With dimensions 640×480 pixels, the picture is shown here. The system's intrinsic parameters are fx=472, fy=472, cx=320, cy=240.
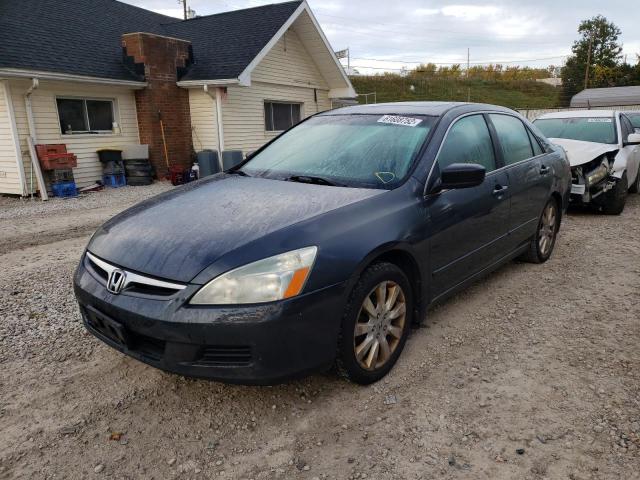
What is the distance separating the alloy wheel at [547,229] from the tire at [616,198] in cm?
282

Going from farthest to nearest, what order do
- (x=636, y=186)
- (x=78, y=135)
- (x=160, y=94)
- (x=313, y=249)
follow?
(x=160, y=94) < (x=78, y=135) < (x=636, y=186) < (x=313, y=249)

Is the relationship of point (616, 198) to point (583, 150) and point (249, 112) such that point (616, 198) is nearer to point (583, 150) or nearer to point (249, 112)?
point (583, 150)

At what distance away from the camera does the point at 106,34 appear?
1341 centimetres

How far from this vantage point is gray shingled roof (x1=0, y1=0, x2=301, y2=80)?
10.9 metres

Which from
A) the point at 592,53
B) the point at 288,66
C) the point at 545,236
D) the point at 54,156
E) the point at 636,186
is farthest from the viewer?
the point at 592,53

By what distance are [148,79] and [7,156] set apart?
13.0 feet

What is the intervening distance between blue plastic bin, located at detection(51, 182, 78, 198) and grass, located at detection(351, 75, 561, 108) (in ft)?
86.5

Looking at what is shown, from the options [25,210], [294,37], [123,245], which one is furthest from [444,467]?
[294,37]

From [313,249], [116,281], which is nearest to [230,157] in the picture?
[116,281]

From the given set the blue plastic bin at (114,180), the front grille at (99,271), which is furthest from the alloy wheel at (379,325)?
the blue plastic bin at (114,180)

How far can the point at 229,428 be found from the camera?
2.45 meters

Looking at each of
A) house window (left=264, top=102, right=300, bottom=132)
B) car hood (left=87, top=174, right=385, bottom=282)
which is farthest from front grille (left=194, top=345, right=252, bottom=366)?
house window (left=264, top=102, right=300, bottom=132)

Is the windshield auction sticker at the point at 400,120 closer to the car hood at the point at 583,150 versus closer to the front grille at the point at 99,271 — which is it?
the front grille at the point at 99,271

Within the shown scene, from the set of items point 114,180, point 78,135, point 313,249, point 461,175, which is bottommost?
point 114,180
